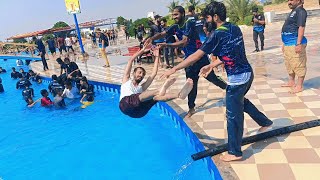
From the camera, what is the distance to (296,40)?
577cm

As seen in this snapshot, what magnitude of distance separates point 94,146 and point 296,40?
15.4 feet

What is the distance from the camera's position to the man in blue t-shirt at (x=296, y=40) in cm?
550

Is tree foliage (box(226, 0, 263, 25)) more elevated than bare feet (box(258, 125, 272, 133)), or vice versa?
tree foliage (box(226, 0, 263, 25))

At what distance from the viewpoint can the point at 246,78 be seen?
358 cm

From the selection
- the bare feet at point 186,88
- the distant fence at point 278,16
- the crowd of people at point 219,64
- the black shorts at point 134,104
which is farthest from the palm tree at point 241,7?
the bare feet at point 186,88

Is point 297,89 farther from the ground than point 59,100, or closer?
farther from the ground

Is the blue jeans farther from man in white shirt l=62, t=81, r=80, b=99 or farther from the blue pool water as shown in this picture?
man in white shirt l=62, t=81, r=80, b=99

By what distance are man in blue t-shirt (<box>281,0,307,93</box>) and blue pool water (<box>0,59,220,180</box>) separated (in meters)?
2.67

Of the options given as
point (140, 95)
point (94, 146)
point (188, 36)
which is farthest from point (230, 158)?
point (94, 146)

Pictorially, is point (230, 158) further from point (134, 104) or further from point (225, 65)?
point (134, 104)

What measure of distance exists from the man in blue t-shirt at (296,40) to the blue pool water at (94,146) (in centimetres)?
267

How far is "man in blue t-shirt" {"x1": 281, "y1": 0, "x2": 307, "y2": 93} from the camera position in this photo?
5500mm

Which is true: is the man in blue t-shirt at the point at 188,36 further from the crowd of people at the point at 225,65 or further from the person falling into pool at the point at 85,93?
the person falling into pool at the point at 85,93

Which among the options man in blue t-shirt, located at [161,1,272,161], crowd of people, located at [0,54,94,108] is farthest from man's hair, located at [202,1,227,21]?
crowd of people, located at [0,54,94,108]
